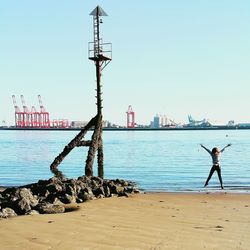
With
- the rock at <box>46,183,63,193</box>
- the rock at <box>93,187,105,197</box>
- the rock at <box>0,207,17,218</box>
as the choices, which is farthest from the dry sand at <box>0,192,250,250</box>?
the rock at <box>93,187,105,197</box>

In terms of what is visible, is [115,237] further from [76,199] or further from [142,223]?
[76,199]

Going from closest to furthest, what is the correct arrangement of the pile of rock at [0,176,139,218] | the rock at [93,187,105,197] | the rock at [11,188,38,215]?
the rock at [11,188,38,215]
the pile of rock at [0,176,139,218]
the rock at [93,187,105,197]

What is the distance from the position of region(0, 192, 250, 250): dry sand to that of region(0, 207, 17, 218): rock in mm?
391

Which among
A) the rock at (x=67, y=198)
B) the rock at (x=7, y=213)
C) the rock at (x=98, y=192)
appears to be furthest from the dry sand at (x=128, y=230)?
the rock at (x=98, y=192)

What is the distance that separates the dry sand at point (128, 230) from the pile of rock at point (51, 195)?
1.92ft

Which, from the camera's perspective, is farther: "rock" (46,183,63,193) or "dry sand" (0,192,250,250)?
"rock" (46,183,63,193)

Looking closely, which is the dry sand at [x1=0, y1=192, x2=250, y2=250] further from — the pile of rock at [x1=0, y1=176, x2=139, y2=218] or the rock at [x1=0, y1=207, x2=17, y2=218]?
the pile of rock at [x1=0, y1=176, x2=139, y2=218]

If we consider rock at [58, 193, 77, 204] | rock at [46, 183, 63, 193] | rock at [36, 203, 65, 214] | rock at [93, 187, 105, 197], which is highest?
rock at [46, 183, 63, 193]

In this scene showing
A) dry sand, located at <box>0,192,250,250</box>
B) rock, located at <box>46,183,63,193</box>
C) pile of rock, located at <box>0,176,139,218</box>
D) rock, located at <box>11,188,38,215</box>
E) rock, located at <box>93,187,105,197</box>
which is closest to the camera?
dry sand, located at <box>0,192,250,250</box>

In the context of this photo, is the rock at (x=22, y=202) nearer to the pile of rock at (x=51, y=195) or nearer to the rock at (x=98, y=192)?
the pile of rock at (x=51, y=195)

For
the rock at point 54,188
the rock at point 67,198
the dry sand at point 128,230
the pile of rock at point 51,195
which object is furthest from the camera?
the rock at point 54,188

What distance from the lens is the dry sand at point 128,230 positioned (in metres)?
7.51

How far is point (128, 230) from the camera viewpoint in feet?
28.1

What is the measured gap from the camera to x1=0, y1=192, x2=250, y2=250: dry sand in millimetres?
7508
